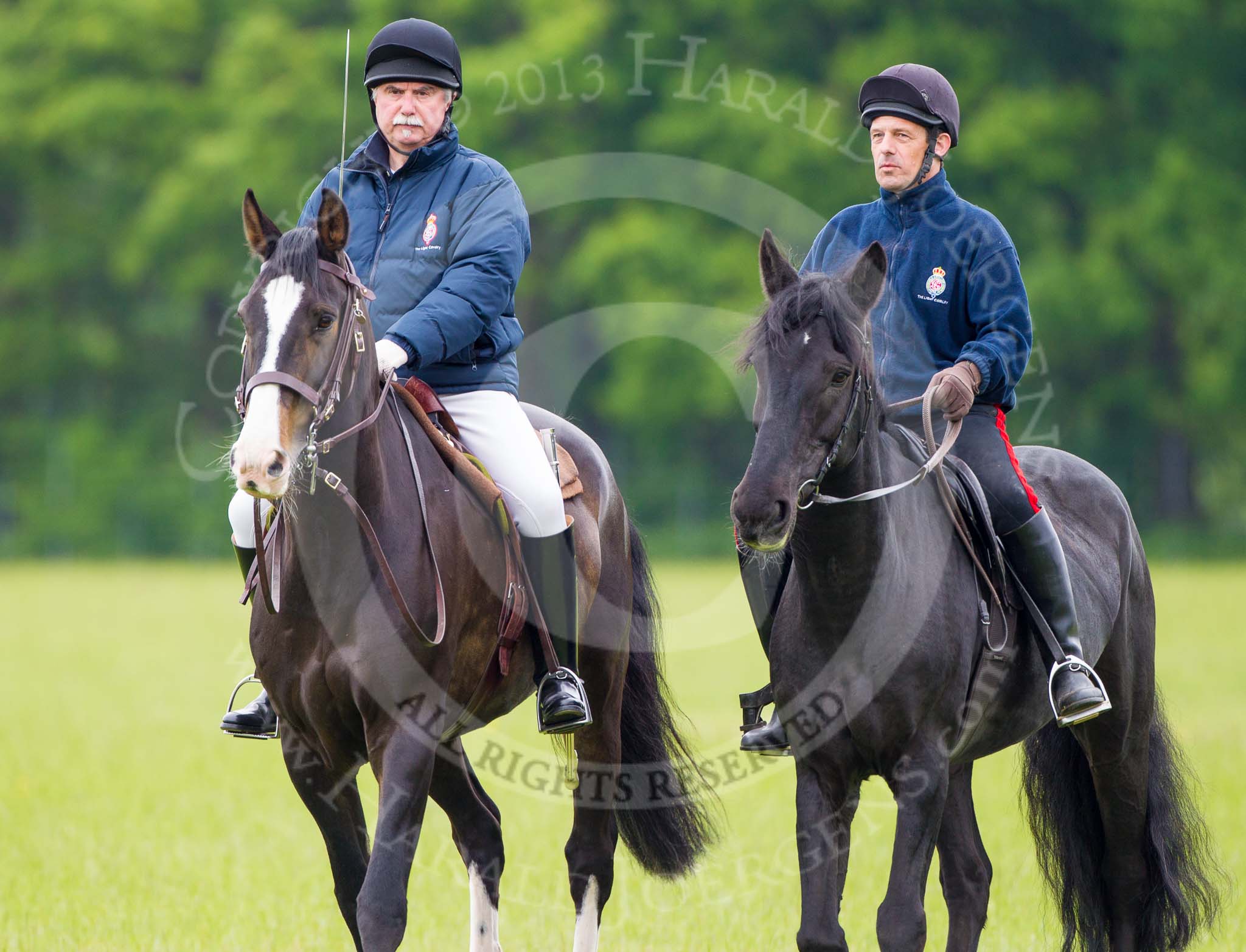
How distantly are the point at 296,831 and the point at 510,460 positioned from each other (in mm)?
4729

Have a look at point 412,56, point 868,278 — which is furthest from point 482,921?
point 412,56

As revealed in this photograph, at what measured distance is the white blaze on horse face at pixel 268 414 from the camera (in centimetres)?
412

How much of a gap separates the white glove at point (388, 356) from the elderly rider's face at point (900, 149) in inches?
72.9

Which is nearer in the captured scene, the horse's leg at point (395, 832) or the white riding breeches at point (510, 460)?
the horse's leg at point (395, 832)

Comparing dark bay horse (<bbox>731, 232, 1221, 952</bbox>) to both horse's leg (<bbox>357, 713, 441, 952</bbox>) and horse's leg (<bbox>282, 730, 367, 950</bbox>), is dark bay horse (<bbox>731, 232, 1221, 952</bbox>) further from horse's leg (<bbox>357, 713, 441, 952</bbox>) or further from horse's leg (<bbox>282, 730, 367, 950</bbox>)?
horse's leg (<bbox>282, 730, 367, 950</bbox>)

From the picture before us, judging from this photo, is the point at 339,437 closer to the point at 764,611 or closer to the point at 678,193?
the point at 764,611

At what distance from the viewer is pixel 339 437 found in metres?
4.63

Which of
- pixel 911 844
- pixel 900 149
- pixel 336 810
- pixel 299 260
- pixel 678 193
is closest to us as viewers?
pixel 299 260

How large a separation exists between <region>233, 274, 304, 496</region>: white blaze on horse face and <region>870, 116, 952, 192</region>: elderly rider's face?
226cm

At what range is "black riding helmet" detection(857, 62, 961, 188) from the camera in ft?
17.8

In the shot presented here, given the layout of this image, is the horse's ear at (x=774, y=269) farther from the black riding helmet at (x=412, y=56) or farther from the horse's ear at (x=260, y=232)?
the horse's ear at (x=260, y=232)

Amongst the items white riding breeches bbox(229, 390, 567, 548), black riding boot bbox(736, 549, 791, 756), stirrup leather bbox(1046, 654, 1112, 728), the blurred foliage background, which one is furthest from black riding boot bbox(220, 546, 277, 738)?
the blurred foliage background

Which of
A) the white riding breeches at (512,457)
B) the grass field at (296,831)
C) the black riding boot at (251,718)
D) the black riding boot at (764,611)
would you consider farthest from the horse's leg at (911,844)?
the black riding boot at (251,718)

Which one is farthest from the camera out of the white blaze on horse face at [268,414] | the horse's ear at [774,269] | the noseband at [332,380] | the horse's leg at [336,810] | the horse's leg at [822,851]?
the horse's leg at [336,810]
